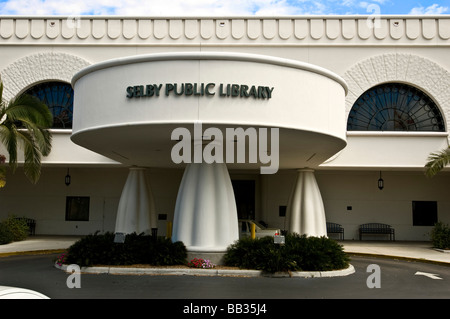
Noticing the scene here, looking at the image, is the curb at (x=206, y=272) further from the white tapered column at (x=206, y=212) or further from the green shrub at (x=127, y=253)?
the white tapered column at (x=206, y=212)

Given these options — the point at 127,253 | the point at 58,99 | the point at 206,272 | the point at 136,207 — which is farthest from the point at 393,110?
the point at 58,99

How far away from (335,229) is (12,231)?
53.8 ft

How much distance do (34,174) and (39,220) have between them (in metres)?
5.90

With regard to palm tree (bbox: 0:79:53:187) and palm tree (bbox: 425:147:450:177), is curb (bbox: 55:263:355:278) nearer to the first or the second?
palm tree (bbox: 425:147:450:177)

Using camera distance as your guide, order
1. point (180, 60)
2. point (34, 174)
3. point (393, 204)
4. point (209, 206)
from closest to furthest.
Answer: point (180, 60), point (209, 206), point (34, 174), point (393, 204)

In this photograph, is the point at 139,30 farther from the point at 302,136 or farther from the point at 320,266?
the point at 320,266

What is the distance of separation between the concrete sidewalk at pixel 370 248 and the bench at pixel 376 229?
0.67 meters

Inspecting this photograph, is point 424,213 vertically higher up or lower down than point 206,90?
lower down

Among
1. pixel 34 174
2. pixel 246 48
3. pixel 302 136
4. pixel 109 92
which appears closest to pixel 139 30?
pixel 246 48

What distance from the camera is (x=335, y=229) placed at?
78.7 ft

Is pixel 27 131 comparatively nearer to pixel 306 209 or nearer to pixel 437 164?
Result: pixel 306 209

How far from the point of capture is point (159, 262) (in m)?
13.2

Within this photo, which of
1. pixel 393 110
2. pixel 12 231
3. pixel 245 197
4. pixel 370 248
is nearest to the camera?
pixel 370 248

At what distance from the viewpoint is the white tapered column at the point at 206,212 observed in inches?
541
